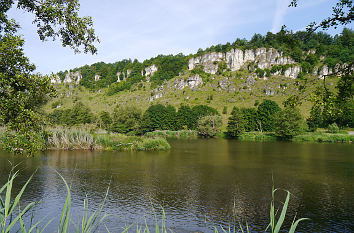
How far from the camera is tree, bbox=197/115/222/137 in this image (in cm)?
6775

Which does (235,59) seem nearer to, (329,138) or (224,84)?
(224,84)

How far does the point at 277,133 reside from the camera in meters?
61.0

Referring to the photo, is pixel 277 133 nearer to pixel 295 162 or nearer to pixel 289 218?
pixel 295 162

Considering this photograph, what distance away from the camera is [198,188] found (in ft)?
62.1

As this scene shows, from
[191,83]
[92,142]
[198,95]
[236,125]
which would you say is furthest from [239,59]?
[92,142]

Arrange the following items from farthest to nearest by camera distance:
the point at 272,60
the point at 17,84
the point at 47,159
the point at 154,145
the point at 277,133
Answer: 1. the point at 272,60
2. the point at 277,133
3. the point at 154,145
4. the point at 47,159
5. the point at 17,84

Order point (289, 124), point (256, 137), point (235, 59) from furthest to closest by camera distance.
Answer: point (235, 59) < point (256, 137) < point (289, 124)

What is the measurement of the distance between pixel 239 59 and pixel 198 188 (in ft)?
472

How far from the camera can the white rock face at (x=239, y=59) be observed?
474 ft

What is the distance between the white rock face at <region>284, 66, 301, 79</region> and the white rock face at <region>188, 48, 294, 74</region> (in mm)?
9854

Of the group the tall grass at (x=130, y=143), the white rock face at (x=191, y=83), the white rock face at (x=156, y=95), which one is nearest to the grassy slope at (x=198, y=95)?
the white rock face at (x=156, y=95)

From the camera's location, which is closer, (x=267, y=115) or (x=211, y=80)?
(x=267, y=115)

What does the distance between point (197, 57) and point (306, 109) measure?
89777mm

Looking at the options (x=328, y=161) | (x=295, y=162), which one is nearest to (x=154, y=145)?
(x=295, y=162)
